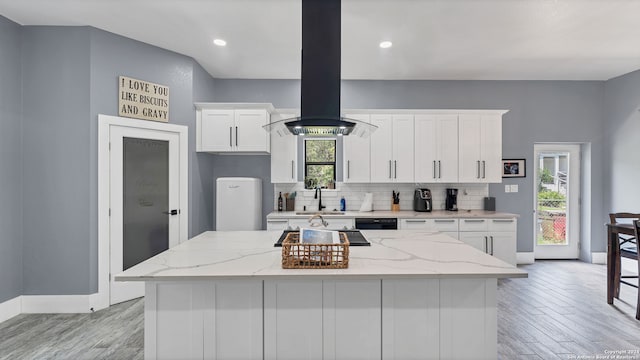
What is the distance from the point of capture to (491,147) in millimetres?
4559

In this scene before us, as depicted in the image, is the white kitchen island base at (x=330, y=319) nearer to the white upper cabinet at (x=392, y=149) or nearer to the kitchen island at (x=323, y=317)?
the kitchen island at (x=323, y=317)

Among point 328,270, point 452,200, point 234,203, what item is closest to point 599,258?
point 452,200

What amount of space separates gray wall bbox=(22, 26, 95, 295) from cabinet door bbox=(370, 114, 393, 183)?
11.2 ft

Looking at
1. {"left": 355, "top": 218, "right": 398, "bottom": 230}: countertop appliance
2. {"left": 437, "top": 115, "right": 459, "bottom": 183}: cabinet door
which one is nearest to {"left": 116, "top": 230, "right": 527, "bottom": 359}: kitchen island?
{"left": 355, "top": 218, "right": 398, "bottom": 230}: countertop appliance

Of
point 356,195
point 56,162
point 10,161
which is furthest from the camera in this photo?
point 356,195

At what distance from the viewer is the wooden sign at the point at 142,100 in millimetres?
3475

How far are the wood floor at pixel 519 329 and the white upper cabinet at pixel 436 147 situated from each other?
1.69 metres

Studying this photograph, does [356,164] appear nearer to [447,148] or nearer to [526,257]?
[447,148]

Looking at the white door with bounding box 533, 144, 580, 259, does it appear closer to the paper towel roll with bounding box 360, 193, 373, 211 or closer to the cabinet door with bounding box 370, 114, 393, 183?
the cabinet door with bounding box 370, 114, 393, 183

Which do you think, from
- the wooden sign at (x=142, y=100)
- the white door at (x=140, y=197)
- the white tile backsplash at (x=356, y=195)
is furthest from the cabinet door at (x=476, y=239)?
the wooden sign at (x=142, y=100)

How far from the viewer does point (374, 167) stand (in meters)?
4.53

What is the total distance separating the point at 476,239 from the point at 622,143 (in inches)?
112

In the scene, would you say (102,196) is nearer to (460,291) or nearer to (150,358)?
(150,358)

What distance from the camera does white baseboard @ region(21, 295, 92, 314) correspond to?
3.25 m
